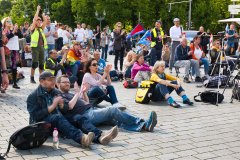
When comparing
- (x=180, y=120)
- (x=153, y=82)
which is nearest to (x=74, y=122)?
(x=180, y=120)

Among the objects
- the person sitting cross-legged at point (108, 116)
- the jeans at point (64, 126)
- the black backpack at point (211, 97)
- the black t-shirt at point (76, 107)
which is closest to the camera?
the jeans at point (64, 126)

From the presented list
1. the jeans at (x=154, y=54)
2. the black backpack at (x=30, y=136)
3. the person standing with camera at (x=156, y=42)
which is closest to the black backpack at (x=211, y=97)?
the black backpack at (x=30, y=136)

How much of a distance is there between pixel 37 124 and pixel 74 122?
0.79 meters

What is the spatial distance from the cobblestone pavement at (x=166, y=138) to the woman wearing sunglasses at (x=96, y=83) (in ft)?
1.80

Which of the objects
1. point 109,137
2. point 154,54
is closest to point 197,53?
point 154,54

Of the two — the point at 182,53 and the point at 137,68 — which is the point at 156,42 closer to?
the point at 182,53

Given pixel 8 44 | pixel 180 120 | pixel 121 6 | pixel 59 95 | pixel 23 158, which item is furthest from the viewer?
pixel 121 6

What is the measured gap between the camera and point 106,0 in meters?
50.0

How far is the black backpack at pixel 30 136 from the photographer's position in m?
5.26

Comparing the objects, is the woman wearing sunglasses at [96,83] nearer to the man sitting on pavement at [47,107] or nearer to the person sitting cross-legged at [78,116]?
the person sitting cross-legged at [78,116]

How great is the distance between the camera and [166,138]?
6.04m

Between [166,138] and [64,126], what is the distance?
62.3 inches

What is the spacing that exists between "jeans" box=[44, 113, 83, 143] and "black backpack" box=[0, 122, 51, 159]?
22 centimetres

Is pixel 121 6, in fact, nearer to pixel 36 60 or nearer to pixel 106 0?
pixel 106 0
